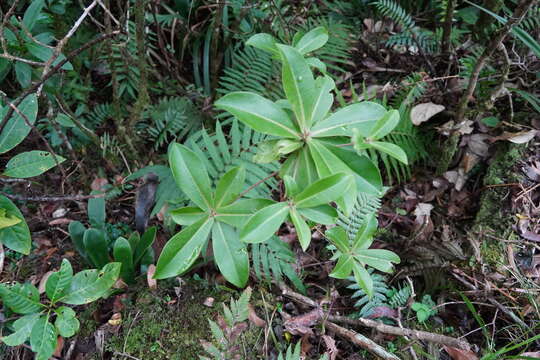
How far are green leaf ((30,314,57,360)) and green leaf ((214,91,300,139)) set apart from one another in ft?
3.90

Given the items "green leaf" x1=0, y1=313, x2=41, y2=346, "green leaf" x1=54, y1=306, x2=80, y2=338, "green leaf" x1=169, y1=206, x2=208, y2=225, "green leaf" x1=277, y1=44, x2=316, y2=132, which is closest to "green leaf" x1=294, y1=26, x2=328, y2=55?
"green leaf" x1=277, y1=44, x2=316, y2=132

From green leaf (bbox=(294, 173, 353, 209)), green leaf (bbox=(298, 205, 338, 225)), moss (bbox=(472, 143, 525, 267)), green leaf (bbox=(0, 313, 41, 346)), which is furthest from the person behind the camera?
moss (bbox=(472, 143, 525, 267))

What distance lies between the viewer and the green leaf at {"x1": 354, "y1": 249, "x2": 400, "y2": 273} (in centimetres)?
147

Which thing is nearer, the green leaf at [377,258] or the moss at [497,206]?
the green leaf at [377,258]

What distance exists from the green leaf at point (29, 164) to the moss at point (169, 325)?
30.0 inches

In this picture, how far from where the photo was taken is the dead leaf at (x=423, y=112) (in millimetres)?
2371

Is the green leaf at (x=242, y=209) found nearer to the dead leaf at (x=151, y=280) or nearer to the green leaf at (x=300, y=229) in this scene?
the green leaf at (x=300, y=229)

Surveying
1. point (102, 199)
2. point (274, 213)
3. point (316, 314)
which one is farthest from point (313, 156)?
point (102, 199)

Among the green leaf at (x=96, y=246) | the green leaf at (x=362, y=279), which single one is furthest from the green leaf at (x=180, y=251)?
the green leaf at (x=96, y=246)

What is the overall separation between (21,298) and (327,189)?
1389 mm

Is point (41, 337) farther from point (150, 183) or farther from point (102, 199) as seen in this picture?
point (150, 183)

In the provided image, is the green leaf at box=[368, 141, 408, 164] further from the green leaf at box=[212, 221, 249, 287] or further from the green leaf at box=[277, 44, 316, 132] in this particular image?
the green leaf at box=[212, 221, 249, 287]

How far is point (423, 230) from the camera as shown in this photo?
83.1 inches

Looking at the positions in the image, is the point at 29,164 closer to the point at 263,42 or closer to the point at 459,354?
the point at 263,42
